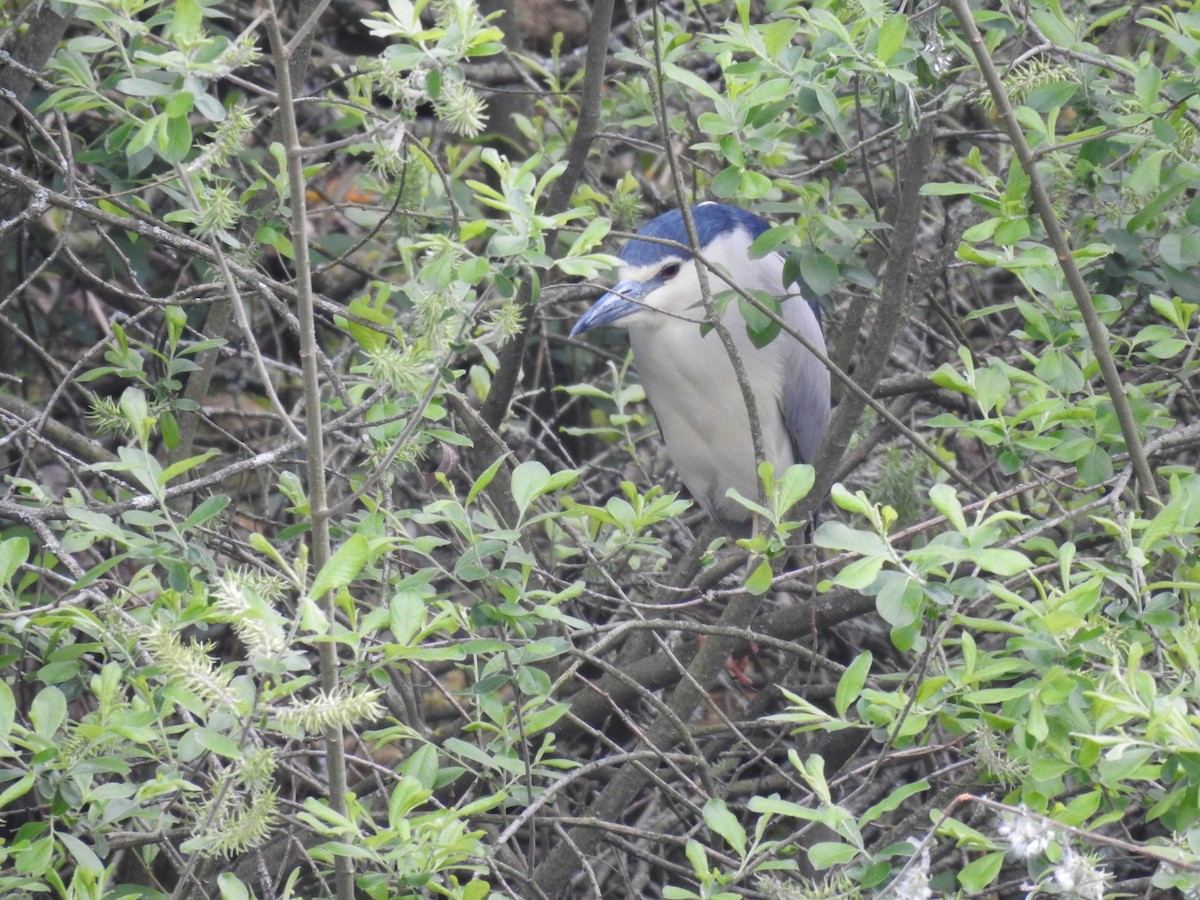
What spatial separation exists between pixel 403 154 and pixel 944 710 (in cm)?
126

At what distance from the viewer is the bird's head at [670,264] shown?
3182 millimetres

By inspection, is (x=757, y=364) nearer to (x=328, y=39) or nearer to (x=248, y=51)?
(x=328, y=39)

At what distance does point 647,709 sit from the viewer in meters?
3.38

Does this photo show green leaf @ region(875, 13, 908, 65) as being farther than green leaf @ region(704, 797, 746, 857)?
Yes

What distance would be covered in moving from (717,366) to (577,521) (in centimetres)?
90

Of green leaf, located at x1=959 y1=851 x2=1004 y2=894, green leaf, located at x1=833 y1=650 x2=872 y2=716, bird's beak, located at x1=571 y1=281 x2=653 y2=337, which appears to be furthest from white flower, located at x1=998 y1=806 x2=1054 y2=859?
bird's beak, located at x1=571 y1=281 x2=653 y2=337

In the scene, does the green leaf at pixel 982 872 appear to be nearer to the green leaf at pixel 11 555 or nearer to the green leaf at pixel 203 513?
the green leaf at pixel 203 513

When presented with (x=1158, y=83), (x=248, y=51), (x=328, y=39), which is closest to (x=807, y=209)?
(x=1158, y=83)

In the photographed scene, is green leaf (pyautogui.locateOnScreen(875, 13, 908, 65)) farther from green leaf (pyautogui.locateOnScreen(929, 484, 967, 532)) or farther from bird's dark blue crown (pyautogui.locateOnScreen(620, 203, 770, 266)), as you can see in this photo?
bird's dark blue crown (pyautogui.locateOnScreen(620, 203, 770, 266))

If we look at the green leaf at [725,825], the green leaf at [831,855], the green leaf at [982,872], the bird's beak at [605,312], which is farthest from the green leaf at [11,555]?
the bird's beak at [605,312]

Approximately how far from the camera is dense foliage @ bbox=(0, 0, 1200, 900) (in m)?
1.42

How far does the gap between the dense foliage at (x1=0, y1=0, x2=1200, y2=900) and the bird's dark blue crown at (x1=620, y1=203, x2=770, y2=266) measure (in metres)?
0.28

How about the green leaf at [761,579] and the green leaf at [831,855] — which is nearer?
the green leaf at [831,855]

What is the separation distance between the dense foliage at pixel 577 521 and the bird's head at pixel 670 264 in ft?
0.94
